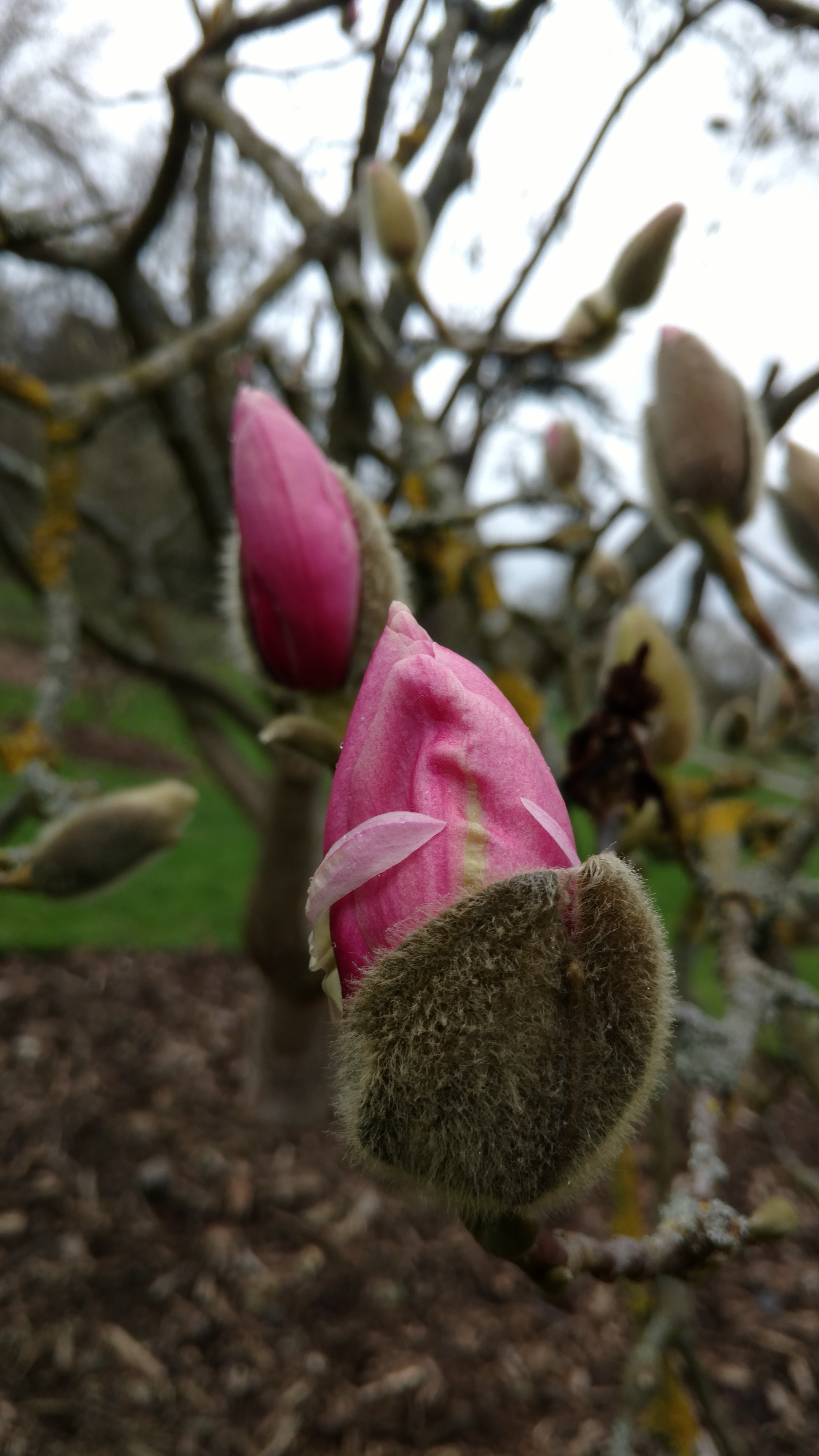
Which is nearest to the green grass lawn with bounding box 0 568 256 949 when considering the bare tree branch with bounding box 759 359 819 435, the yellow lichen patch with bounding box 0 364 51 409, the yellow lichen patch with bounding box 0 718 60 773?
the yellow lichen patch with bounding box 0 718 60 773

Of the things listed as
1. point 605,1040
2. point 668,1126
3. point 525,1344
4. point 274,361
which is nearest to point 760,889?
point 668,1126

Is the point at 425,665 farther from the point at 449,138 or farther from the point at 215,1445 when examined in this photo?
the point at 449,138

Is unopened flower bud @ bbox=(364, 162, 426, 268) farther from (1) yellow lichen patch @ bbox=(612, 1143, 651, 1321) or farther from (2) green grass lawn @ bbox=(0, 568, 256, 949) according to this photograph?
(1) yellow lichen patch @ bbox=(612, 1143, 651, 1321)

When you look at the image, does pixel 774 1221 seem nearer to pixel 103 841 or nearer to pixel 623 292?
pixel 103 841

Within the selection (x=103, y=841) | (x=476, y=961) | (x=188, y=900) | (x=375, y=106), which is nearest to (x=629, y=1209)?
(x=103, y=841)

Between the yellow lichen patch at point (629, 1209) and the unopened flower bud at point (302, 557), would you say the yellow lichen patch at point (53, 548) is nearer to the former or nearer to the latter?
the unopened flower bud at point (302, 557)

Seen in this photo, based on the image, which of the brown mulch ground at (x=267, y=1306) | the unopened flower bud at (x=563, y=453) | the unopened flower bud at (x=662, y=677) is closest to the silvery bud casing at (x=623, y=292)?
the unopened flower bud at (x=563, y=453)
